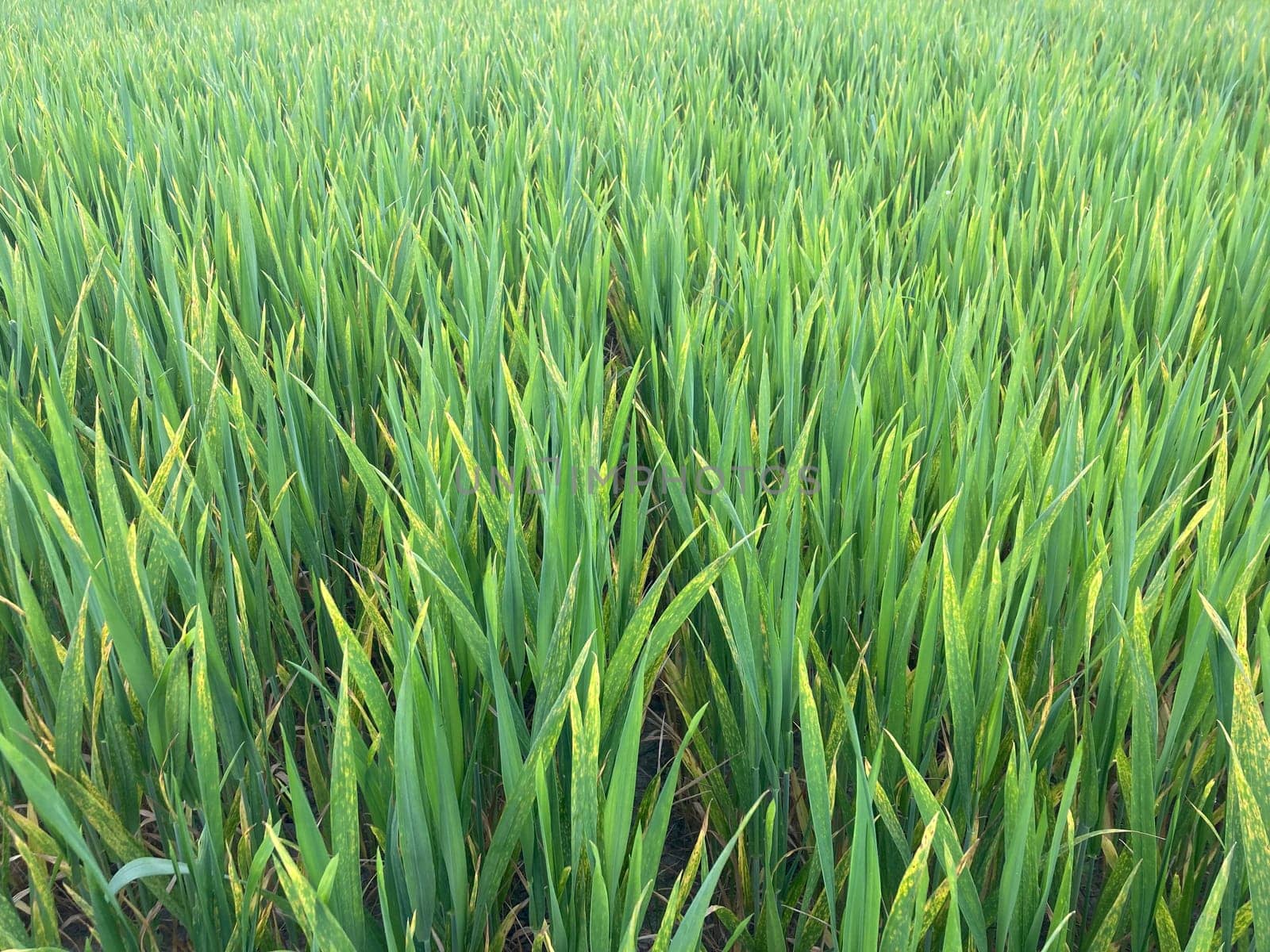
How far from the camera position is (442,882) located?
0.55 m

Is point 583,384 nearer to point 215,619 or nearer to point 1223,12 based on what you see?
point 215,619

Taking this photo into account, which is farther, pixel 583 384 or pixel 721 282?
pixel 721 282

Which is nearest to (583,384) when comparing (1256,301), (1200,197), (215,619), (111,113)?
(215,619)

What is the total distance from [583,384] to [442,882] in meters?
0.49

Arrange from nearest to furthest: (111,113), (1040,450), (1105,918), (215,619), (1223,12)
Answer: (1105,918) → (215,619) → (1040,450) → (111,113) → (1223,12)

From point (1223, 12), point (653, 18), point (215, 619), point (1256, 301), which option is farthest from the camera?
point (1223, 12)

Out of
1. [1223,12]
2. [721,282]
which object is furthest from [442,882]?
[1223,12]

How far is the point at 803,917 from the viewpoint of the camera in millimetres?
589

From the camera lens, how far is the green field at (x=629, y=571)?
510 mm

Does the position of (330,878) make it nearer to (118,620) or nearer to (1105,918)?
(118,620)

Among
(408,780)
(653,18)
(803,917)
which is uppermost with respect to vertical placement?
(653,18)

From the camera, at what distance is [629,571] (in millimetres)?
714

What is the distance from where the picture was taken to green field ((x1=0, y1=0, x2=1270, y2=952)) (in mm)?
510

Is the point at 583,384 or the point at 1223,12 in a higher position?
the point at 1223,12
